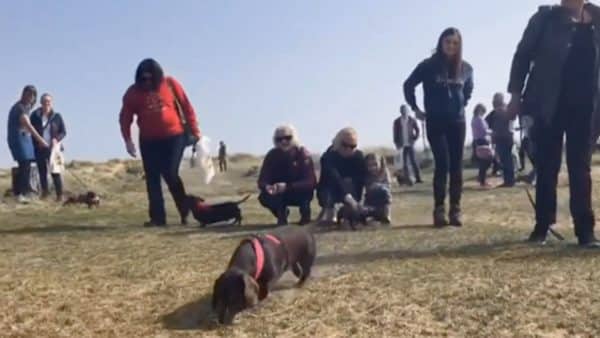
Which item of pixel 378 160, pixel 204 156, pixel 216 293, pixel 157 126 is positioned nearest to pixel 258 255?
pixel 216 293

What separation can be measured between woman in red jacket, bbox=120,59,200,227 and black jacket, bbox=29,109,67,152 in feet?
15.0

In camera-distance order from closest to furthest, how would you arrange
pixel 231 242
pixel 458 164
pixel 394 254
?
pixel 394 254 → pixel 231 242 → pixel 458 164

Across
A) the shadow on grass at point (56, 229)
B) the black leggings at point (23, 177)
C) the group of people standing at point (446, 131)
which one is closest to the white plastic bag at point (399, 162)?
the black leggings at point (23, 177)

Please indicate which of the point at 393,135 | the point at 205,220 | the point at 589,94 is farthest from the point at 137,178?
the point at 589,94

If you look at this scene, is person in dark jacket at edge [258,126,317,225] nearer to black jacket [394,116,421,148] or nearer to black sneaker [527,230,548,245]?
black sneaker [527,230,548,245]

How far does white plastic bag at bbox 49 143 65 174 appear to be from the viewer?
46.6 feet

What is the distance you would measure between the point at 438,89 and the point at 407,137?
1009 centimetres

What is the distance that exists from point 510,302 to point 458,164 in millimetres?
4067

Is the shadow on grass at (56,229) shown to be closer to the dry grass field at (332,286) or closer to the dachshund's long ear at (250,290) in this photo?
the dry grass field at (332,286)

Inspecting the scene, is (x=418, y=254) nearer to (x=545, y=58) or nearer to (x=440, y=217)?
(x=545, y=58)

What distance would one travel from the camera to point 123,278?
633 cm

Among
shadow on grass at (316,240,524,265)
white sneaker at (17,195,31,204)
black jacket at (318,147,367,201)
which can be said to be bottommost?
white sneaker at (17,195,31,204)

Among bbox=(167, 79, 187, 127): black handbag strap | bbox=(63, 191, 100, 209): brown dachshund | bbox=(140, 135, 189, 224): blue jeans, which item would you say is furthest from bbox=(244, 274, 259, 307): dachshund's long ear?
bbox=(63, 191, 100, 209): brown dachshund

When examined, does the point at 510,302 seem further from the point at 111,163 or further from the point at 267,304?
the point at 111,163
